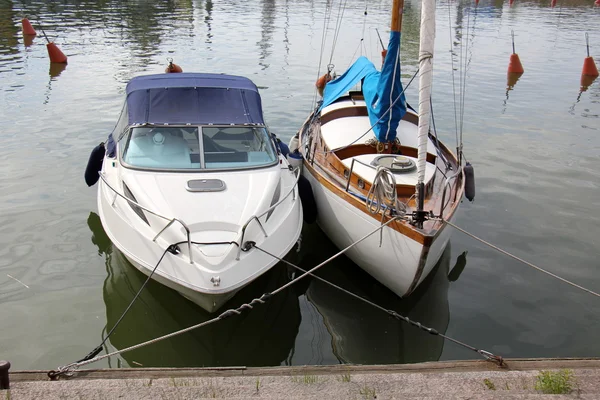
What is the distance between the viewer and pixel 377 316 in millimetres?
7473

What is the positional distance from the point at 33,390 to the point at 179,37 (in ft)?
97.4

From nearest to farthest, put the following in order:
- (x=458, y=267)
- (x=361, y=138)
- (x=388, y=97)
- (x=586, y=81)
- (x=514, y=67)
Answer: (x=458, y=267) < (x=388, y=97) < (x=361, y=138) < (x=586, y=81) < (x=514, y=67)

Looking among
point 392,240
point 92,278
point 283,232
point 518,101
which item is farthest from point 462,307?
point 518,101

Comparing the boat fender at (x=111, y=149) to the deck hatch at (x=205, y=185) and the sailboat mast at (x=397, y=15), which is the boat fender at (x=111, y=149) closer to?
the deck hatch at (x=205, y=185)

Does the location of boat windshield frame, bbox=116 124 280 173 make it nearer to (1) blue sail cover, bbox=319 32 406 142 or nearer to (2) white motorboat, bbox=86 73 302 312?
(2) white motorboat, bbox=86 73 302 312

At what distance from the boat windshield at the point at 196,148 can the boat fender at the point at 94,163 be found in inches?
68.6

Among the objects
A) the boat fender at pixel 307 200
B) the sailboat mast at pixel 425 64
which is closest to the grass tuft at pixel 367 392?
the sailboat mast at pixel 425 64

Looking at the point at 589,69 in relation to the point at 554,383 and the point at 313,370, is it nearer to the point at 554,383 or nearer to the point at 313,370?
the point at 554,383

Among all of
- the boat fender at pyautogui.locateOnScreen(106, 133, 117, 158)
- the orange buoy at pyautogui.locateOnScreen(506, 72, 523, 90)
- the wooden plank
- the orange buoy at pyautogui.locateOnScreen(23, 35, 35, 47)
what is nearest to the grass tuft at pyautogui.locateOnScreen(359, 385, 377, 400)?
the wooden plank

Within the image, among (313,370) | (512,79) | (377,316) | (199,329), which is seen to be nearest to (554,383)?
(313,370)

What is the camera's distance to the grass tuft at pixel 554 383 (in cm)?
426

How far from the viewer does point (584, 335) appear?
7.07m

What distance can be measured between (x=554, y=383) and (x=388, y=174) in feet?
11.9

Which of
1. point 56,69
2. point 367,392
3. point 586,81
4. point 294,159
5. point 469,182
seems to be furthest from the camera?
point 586,81
